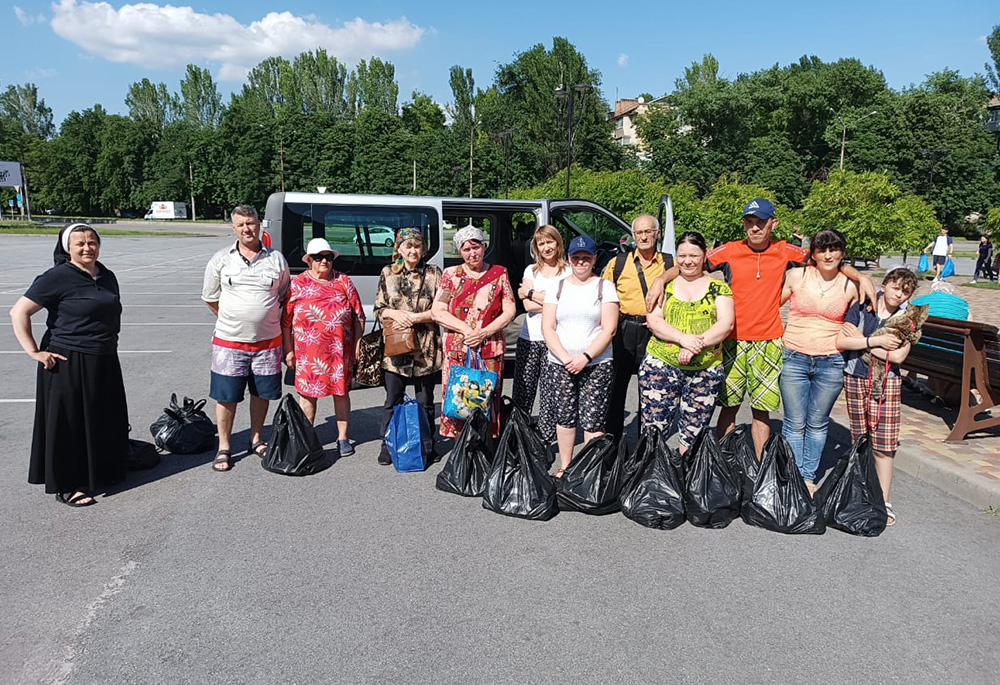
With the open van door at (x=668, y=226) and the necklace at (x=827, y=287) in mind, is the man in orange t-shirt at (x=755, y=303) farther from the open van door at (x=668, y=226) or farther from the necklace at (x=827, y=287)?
the open van door at (x=668, y=226)

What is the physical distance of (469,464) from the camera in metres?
4.77

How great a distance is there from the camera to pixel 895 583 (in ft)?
12.0

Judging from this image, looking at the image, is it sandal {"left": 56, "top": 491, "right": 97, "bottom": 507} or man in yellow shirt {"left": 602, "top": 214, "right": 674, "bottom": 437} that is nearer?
sandal {"left": 56, "top": 491, "right": 97, "bottom": 507}

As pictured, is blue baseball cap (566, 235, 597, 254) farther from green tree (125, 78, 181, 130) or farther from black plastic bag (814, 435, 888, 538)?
green tree (125, 78, 181, 130)

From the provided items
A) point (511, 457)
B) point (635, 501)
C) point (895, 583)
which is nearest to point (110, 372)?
point (511, 457)

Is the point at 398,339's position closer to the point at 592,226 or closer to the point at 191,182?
the point at 592,226

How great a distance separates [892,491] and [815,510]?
114 cm

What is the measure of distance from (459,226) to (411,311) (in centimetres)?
395

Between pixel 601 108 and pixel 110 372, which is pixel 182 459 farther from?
pixel 601 108

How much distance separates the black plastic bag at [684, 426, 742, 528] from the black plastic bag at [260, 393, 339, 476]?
257 centimetres

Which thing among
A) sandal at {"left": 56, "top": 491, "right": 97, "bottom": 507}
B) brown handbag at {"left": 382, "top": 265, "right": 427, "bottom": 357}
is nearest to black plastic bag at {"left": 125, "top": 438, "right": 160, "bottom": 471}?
sandal at {"left": 56, "top": 491, "right": 97, "bottom": 507}

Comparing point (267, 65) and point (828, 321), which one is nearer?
point (828, 321)

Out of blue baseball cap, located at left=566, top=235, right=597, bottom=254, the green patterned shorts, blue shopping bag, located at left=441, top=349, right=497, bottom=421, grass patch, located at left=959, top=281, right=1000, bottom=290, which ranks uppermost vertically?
blue baseball cap, located at left=566, top=235, right=597, bottom=254

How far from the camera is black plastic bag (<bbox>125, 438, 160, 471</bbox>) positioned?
16.6 ft
